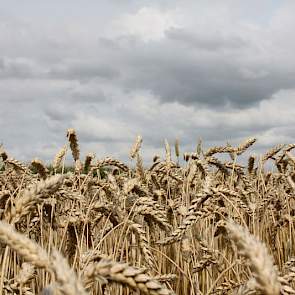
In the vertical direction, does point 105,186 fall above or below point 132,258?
above

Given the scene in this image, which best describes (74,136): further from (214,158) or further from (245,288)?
(245,288)

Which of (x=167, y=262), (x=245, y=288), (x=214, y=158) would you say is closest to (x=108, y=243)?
(x=167, y=262)

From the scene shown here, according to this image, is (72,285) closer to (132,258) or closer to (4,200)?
(132,258)

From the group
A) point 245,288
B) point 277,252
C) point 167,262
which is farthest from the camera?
point 277,252

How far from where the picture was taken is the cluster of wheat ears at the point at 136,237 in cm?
88

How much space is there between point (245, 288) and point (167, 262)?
1984 millimetres

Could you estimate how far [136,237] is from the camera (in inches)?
86.9

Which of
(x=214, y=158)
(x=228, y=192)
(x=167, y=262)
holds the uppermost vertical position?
(x=214, y=158)

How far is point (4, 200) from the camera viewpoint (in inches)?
114

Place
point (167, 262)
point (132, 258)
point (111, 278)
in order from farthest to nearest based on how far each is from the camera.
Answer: point (167, 262) → point (132, 258) → point (111, 278)

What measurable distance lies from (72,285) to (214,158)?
113 inches

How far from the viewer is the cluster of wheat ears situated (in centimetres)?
88

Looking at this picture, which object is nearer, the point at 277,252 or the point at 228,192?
the point at 228,192

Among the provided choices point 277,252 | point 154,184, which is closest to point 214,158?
point 154,184
